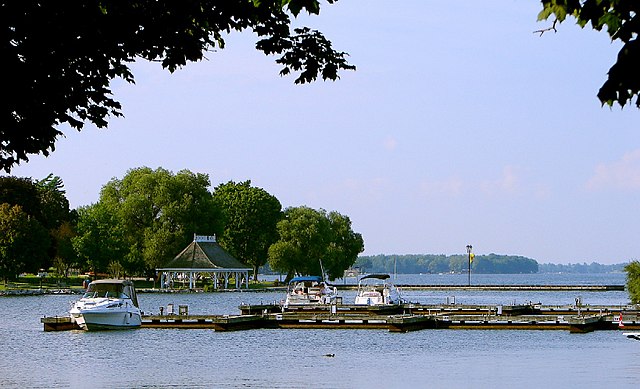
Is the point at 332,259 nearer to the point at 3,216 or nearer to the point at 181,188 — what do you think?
the point at 181,188

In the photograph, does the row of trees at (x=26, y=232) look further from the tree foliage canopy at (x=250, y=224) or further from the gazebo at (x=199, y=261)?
the tree foliage canopy at (x=250, y=224)

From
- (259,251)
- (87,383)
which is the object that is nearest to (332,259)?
(259,251)

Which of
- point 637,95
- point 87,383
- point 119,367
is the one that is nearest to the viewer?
point 637,95

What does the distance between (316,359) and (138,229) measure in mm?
75461

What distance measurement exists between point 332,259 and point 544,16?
391 feet

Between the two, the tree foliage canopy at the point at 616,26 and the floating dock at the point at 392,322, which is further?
the floating dock at the point at 392,322

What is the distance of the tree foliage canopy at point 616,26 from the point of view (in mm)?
6562

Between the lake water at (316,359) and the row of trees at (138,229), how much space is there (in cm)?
5116

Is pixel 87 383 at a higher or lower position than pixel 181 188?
lower

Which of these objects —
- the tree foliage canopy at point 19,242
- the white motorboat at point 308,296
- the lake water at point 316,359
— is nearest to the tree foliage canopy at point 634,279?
the lake water at point 316,359

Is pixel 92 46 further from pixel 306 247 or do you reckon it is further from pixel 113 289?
pixel 306 247

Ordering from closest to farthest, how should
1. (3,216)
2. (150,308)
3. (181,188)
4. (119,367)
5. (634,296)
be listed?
(119,367) → (634,296) → (150,308) → (3,216) → (181,188)

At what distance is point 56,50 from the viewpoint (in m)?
12.2

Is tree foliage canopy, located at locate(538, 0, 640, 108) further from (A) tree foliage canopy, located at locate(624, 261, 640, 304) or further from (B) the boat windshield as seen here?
(A) tree foliage canopy, located at locate(624, 261, 640, 304)
